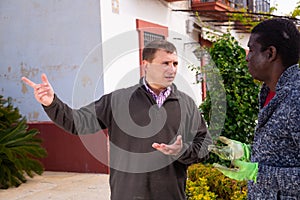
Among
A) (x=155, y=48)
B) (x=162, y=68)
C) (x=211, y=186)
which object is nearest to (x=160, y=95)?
(x=162, y=68)

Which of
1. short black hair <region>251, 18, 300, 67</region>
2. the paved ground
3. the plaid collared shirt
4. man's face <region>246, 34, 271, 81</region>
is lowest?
the paved ground

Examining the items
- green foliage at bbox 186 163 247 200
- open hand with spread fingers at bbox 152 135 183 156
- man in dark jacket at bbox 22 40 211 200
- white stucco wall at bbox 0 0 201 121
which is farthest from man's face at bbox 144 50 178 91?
white stucco wall at bbox 0 0 201 121

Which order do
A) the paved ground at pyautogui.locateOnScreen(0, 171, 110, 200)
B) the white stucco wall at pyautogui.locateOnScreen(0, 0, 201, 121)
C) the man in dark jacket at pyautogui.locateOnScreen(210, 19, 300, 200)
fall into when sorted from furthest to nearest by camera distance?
the white stucco wall at pyautogui.locateOnScreen(0, 0, 201, 121), the paved ground at pyautogui.locateOnScreen(0, 171, 110, 200), the man in dark jacket at pyautogui.locateOnScreen(210, 19, 300, 200)

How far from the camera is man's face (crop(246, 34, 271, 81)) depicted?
174 centimetres

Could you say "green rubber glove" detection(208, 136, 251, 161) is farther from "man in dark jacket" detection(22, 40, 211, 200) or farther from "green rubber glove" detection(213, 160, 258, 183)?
"man in dark jacket" detection(22, 40, 211, 200)

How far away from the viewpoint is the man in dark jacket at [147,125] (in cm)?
240

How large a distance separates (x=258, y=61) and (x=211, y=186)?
2392 mm

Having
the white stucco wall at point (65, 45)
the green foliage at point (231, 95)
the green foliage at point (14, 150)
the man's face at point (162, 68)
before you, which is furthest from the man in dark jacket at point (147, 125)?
the green foliage at point (14, 150)

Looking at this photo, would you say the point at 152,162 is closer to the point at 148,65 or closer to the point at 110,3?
the point at 148,65

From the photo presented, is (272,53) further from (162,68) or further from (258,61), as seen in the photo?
(162,68)

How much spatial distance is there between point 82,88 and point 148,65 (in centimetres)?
380

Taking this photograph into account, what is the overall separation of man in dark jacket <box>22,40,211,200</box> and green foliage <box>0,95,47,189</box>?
3.83m

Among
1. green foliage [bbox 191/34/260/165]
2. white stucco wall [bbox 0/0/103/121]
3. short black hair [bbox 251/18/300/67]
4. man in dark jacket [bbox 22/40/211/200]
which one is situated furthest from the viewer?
white stucco wall [bbox 0/0/103/121]

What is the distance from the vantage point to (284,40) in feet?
5.57
